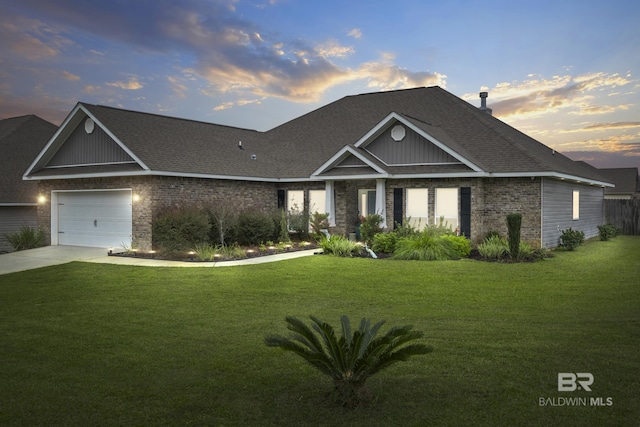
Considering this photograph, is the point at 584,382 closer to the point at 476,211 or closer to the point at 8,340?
the point at 8,340

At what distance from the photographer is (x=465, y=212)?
19203 mm

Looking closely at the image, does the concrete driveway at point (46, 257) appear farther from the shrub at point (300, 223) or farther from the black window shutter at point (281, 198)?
the black window shutter at point (281, 198)

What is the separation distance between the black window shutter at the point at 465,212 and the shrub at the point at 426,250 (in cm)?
287

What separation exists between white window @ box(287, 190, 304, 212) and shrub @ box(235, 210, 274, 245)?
11.6ft

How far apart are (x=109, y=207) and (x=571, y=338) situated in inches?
693

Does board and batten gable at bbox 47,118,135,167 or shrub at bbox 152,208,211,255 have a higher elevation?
board and batten gable at bbox 47,118,135,167

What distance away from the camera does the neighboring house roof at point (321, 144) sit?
1889 cm

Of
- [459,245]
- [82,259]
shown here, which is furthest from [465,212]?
[82,259]

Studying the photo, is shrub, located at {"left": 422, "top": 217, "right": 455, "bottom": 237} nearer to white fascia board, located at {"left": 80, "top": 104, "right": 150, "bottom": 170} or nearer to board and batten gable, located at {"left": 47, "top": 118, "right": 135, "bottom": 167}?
white fascia board, located at {"left": 80, "top": 104, "right": 150, "bottom": 170}

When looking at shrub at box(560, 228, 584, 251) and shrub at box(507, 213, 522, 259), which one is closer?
shrub at box(507, 213, 522, 259)

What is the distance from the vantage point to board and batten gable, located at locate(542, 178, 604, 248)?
62.5 feet

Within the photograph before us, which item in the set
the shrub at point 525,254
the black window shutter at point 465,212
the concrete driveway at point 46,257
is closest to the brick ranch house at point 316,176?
the black window shutter at point 465,212

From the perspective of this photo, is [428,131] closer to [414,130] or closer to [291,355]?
[414,130]

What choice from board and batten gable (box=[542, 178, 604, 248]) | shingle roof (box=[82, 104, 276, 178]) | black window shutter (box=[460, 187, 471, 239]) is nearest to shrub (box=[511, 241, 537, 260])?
board and batten gable (box=[542, 178, 604, 248])
